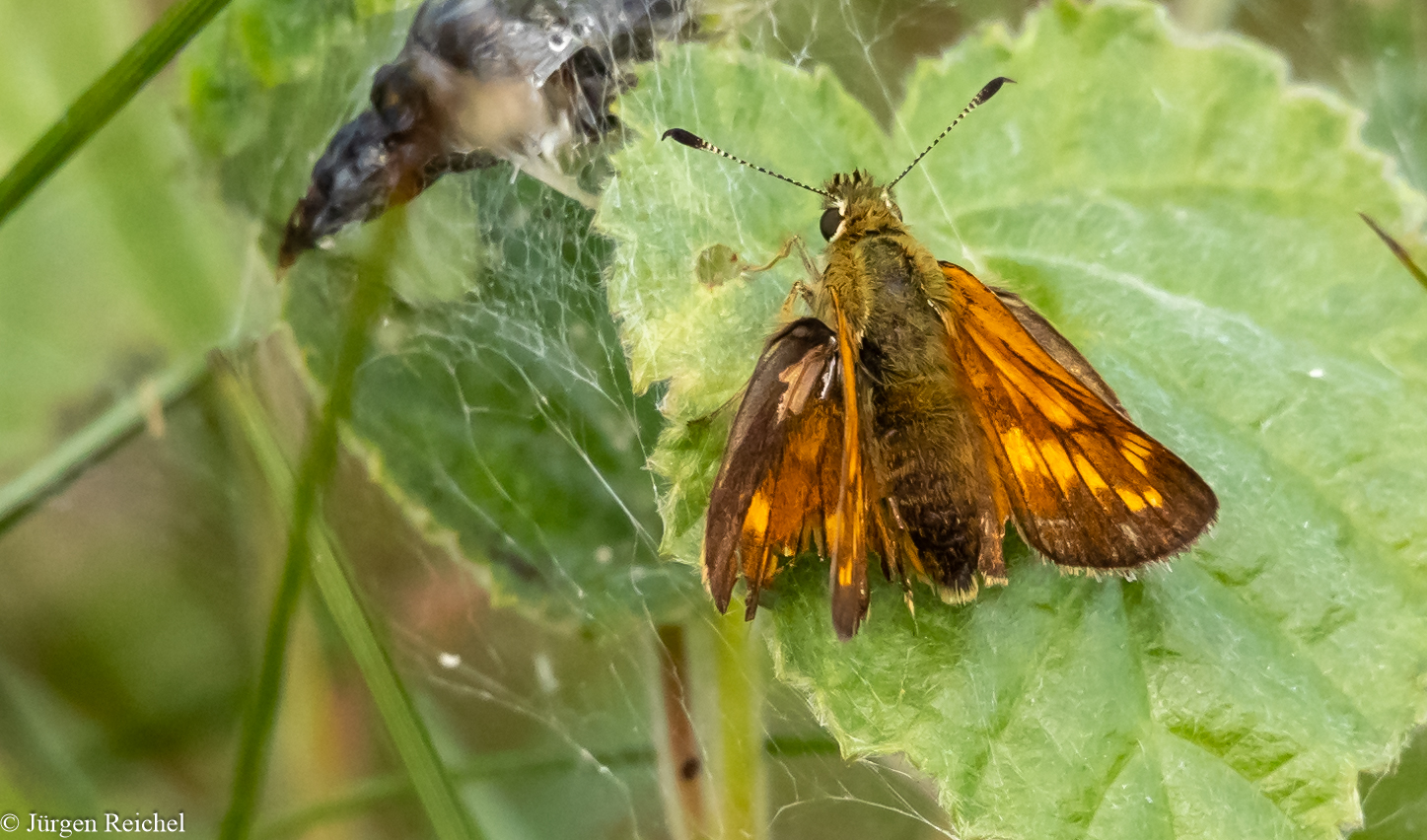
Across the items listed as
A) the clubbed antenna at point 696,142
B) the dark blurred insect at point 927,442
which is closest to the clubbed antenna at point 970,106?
the dark blurred insect at point 927,442

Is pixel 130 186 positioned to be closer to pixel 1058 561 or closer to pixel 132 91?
pixel 132 91

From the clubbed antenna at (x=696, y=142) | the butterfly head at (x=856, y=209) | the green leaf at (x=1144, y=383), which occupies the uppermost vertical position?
the clubbed antenna at (x=696, y=142)

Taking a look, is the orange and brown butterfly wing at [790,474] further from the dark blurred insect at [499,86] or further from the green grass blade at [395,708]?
the green grass blade at [395,708]

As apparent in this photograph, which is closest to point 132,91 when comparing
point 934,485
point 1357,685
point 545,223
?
point 545,223

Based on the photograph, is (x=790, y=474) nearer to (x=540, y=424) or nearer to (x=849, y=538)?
(x=849, y=538)

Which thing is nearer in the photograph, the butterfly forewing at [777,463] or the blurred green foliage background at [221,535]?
the butterfly forewing at [777,463]

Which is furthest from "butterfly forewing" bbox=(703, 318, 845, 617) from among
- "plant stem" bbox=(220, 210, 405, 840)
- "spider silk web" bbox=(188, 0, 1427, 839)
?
"plant stem" bbox=(220, 210, 405, 840)

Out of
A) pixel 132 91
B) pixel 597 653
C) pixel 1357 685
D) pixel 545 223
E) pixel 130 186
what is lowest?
pixel 597 653

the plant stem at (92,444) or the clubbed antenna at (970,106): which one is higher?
the clubbed antenna at (970,106)
